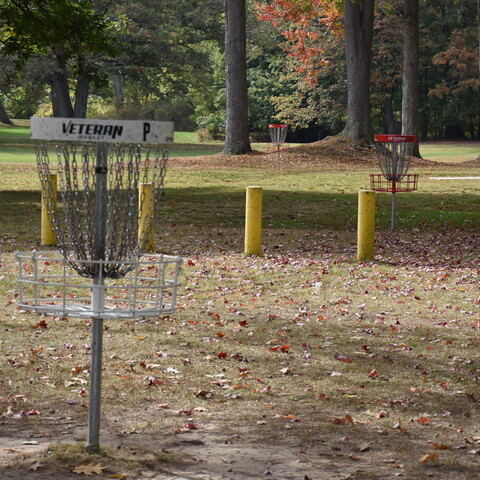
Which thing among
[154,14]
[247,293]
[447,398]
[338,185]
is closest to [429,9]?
[154,14]

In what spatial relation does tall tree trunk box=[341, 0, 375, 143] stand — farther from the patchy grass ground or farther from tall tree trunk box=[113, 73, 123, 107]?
tall tree trunk box=[113, 73, 123, 107]

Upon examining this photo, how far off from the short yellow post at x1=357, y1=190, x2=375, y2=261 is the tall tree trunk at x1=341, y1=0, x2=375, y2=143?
20508 mm

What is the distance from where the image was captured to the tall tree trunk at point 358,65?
116ft

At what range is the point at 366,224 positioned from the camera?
585 inches

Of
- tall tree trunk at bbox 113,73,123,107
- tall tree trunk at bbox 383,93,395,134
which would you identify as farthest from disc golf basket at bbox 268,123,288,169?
tall tree trunk at bbox 113,73,123,107

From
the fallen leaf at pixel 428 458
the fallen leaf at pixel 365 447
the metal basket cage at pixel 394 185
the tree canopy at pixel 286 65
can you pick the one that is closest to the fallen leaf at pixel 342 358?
the fallen leaf at pixel 365 447

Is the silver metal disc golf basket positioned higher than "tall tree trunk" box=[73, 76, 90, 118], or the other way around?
"tall tree trunk" box=[73, 76, 90, 118]

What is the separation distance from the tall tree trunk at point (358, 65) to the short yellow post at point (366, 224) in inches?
807

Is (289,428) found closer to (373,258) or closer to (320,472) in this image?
(320,472)

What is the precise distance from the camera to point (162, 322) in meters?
10.4

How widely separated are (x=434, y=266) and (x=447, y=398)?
7.06 meters

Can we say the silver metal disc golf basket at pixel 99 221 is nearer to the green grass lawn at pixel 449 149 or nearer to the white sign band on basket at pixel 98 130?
the white sign band on basket at pixel 98 130

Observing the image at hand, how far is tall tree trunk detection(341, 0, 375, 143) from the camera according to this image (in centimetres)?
3522

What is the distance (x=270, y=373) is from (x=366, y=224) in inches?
266
